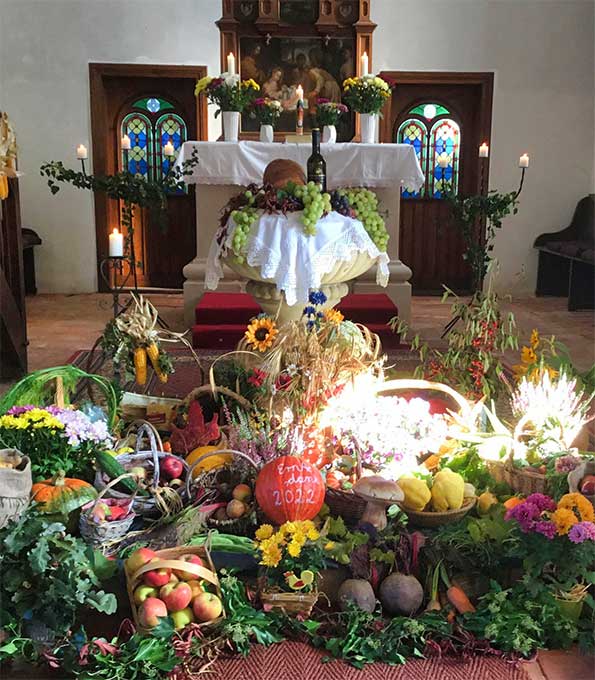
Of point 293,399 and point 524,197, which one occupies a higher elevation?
point 524,197

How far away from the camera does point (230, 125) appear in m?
6.75

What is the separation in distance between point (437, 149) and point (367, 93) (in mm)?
2340

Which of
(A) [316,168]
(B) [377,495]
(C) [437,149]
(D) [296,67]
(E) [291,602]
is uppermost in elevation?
(D) [296,67]

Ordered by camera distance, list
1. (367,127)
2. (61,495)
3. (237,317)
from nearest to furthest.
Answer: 1. (61,495)
2. (237,317)
3. (367,127)

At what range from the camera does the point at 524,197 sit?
8867 millimetres

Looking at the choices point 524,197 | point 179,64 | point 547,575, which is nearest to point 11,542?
point 547,575

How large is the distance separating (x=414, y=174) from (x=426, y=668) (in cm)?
486

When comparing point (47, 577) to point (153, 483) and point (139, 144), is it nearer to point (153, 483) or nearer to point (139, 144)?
point (153, 483)

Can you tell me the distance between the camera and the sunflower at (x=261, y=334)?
394cm

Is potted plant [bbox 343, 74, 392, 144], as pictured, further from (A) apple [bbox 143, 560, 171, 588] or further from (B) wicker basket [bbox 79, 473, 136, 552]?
(A) apple [bbox 143, 560, 171, 588]

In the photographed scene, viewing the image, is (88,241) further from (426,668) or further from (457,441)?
(426,668)

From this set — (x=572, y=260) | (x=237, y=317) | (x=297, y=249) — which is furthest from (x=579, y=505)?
(x=572, y=260)

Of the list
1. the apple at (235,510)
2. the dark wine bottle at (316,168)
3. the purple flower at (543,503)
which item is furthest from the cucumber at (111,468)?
the dark wine bottle at (316,168)

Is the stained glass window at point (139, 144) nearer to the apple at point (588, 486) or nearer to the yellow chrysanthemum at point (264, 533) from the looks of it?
the yellow chrysanthemum at point (264, 533)
